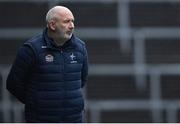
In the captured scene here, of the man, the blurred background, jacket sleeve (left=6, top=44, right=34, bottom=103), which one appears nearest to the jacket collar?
the man

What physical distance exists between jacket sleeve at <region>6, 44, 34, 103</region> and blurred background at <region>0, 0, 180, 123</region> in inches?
180

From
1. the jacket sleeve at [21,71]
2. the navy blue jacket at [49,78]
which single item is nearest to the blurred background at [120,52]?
the jacket sleeve at [21,71]

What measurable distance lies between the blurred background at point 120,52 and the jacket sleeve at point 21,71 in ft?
15.0

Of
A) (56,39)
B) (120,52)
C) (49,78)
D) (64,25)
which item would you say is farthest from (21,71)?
(120,52)

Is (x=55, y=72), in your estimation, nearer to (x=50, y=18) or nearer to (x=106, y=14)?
(x=50, y=18)

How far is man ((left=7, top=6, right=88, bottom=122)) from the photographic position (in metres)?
5.00

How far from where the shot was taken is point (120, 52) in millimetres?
9898

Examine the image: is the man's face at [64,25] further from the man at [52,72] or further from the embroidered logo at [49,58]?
the embroidered logo at [49,58]

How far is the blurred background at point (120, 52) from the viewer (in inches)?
386

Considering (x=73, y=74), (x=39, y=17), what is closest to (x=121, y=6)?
(x=39, y=17)

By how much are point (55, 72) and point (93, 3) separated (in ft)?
16.8

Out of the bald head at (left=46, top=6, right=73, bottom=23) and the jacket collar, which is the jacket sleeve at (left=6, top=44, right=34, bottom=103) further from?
the bald head at (left=46, top=6, right=73, bottom=23)

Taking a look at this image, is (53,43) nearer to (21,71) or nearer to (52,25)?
(52,25)

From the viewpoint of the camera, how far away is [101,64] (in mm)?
9852
